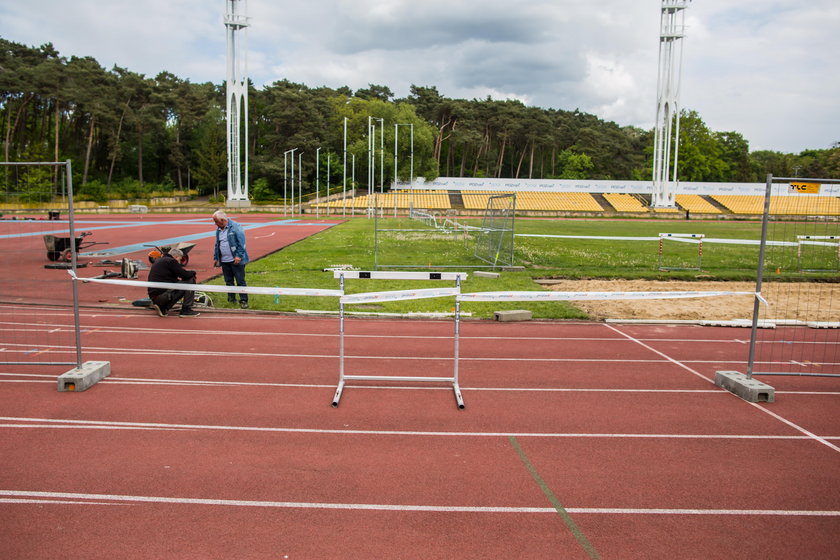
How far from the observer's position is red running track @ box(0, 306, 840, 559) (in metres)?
4.16

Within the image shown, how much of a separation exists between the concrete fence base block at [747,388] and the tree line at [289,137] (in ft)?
181

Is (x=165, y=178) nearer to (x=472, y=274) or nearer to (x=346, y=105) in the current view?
(x=346, y=105)

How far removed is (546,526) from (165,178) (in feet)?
312

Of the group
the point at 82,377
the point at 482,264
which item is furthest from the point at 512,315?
the point at 482,264

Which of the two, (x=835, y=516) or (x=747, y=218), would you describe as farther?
(x=747, y=218)

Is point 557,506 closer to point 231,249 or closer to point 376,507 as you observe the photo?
point 376,507

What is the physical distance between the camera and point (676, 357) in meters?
9.38

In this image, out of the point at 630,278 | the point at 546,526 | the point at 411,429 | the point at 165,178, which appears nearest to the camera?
the point at 546,526

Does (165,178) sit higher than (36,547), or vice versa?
(165,178)

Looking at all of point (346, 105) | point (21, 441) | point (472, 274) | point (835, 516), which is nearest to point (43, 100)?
point (346, 105)

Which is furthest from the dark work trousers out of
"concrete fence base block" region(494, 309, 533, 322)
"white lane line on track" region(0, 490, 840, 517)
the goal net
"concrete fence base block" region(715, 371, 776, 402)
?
the goal net

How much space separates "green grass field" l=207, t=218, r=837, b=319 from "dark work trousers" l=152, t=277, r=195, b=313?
1.56 meters

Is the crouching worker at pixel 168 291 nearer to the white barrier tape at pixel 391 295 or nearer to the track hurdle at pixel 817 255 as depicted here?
the white barrier tape at pixel 391 295

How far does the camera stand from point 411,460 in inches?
→ 213
